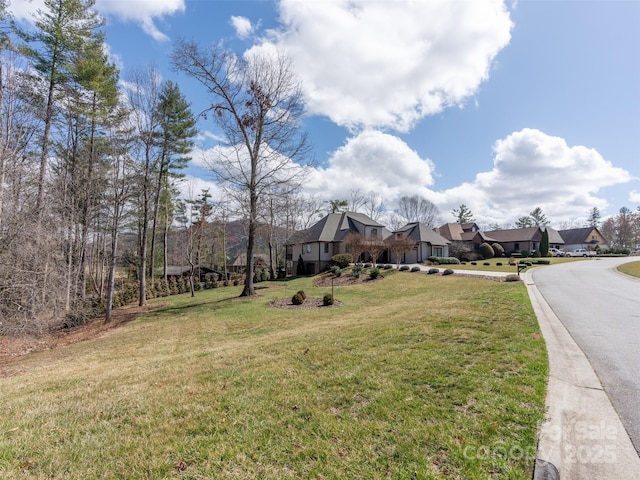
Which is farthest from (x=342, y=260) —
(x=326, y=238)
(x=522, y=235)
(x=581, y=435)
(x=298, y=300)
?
(x=522, y=235)

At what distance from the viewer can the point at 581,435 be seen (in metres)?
2.65

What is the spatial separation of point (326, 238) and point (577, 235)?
2065 inches

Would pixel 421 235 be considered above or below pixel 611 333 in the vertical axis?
above

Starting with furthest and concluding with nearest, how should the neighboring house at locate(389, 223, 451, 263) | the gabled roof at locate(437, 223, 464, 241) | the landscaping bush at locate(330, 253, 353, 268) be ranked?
1. the gabled roof at locate(437, 223, 464, 241)
2. the neighboring house at locate(389, 223, 451, 263)
3. the landscaping bush at locate(330, 253, 353, 268)

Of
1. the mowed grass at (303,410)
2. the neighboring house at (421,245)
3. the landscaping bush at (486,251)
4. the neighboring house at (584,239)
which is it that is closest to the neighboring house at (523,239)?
the neighboring house at (584,239)

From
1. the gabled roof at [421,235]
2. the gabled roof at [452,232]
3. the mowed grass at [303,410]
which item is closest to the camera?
the mowed grass at [303,410]

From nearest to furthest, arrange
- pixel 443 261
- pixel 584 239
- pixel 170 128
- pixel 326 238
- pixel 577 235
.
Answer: pixel 170 128 < pixel 443 261 < pixel 326 238 < pixel 584 239 < pixel 577 235

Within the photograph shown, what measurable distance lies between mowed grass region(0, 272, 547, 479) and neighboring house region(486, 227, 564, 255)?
4967 cm

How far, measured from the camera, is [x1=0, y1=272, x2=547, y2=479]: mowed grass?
2.51 meters

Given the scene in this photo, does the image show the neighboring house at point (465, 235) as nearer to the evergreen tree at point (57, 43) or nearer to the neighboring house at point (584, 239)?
the neighboring house at point (584, 239)

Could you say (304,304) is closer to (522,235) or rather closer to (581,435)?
(581,435)

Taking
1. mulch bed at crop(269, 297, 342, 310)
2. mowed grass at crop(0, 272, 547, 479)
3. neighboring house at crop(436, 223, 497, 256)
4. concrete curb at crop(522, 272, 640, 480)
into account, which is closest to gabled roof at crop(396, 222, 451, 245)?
neighboring house at crop(436, 223, 497, 256)

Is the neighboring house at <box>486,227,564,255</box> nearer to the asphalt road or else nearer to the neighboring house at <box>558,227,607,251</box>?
the neighboring house at <box>558,227,607,251</box>

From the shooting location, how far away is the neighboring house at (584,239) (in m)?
51.9
